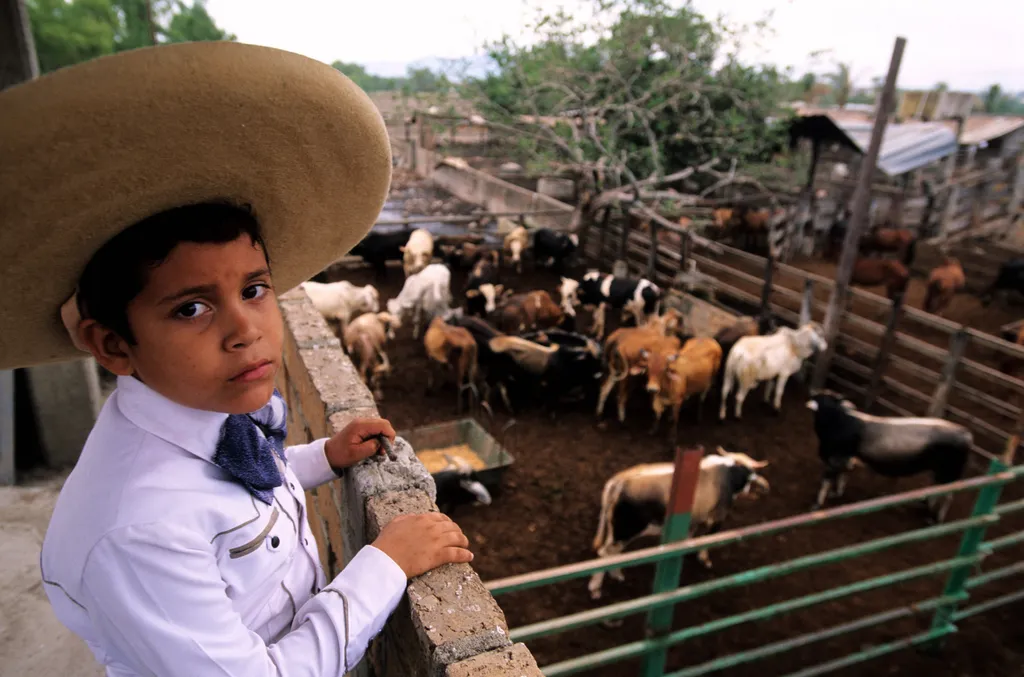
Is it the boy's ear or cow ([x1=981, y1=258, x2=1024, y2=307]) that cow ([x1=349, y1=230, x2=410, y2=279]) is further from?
cow ([x1=981, y1=258, x2=1024, y2=307])

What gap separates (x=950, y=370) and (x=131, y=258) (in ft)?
23.5

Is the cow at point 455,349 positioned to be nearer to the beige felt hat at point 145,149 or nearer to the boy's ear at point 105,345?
the beige felt hat at point 145,149

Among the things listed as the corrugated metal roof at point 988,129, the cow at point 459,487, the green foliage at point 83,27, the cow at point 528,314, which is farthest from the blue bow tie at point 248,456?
the corrugated metal roof at point 988,129

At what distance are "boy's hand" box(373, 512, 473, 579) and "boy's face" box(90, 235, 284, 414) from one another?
462mm

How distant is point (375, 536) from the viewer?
5.51 feet

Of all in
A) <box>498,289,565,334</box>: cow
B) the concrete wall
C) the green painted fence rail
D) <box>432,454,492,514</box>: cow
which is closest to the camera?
the concrete wall

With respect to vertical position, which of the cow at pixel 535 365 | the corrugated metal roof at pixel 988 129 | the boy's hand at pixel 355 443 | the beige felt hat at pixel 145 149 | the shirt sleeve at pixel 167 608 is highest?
the corrugated metal roof at pixel 988 129

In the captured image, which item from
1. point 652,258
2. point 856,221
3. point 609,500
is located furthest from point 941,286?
point 609,500

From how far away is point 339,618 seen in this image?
45.7 inches

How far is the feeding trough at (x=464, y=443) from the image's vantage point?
5.47 m

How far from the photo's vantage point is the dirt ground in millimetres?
4242

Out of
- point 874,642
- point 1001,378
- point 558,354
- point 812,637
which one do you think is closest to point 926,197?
point 1001,378

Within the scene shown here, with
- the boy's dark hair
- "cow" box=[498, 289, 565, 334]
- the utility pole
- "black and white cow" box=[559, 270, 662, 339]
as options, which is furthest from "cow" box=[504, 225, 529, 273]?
the boy's dark hair

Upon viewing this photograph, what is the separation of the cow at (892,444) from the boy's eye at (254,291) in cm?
550
